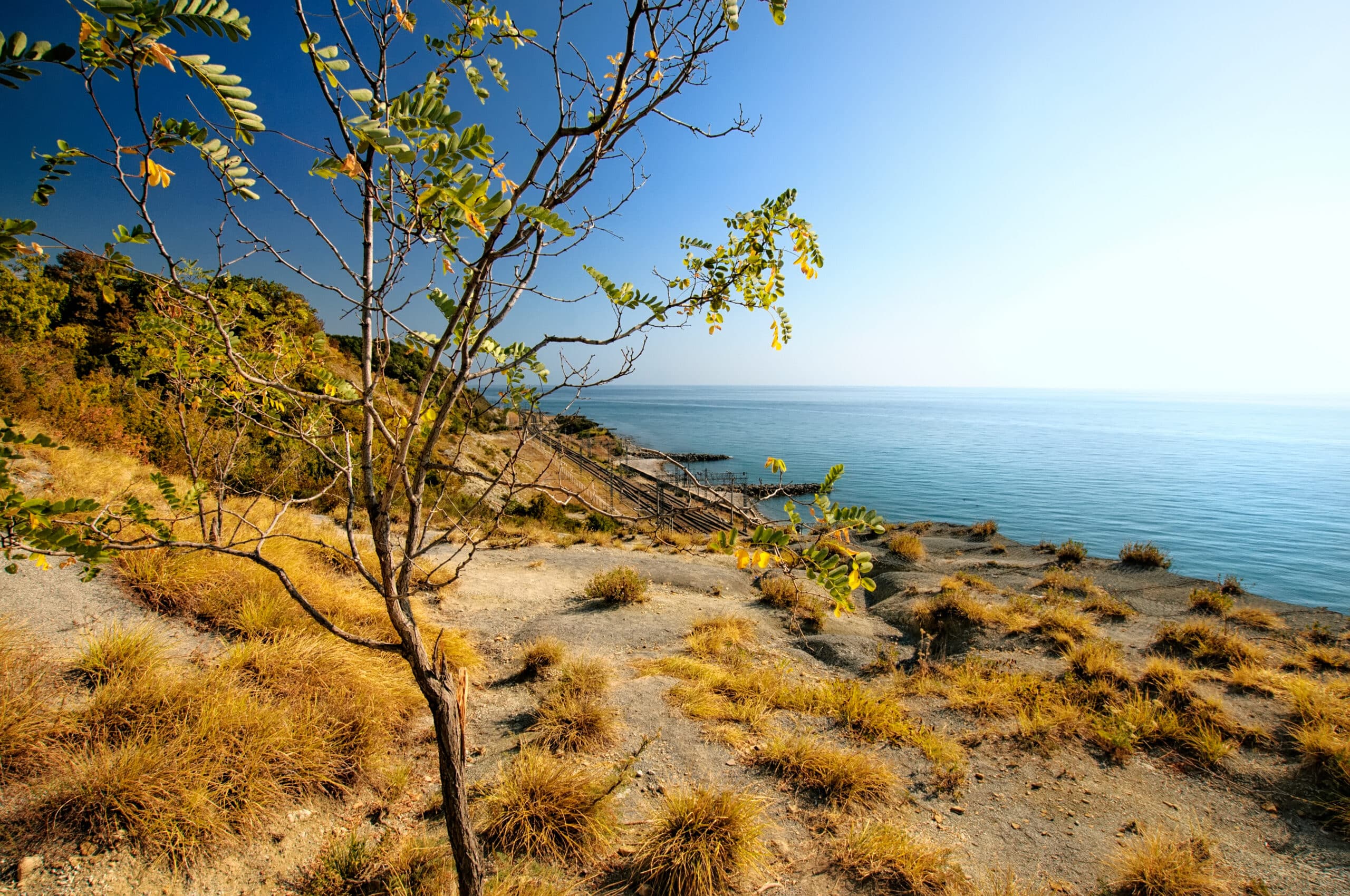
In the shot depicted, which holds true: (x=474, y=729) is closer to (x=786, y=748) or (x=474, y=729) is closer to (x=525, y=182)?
(x=786, y=748)

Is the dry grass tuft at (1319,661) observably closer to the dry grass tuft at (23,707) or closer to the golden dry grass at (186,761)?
the golden dry grass at (186,761)

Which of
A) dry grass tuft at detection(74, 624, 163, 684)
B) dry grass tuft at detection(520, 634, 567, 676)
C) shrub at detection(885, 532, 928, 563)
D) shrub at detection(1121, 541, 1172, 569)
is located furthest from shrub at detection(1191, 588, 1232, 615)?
dry grass tuft at detection(74, 624, 163, 684)

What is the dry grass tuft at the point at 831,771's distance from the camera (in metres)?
4.38

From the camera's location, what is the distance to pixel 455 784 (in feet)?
6.92

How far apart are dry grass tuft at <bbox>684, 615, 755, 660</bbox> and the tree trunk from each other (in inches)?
206

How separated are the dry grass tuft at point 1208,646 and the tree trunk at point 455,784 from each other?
11.4m

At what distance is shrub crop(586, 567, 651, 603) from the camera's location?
9328mm

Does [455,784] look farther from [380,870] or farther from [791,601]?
[791,601]

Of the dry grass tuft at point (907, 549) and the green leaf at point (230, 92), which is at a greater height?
the green leaf at point (230, 92)

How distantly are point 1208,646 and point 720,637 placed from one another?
8281mm

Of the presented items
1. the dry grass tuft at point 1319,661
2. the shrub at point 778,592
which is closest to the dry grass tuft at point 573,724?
the shrub at point 778,592

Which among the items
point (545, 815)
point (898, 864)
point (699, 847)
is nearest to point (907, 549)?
point (898, 864)

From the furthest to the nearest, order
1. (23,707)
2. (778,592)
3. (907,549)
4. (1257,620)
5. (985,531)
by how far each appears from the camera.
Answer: (985,531) < (907,549) < (1257,620) < (778,592) < (23,707)

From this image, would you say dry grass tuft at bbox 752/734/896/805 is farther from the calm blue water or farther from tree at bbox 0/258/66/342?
tree at bbox 0/258/66/342
